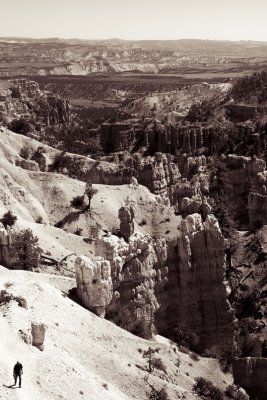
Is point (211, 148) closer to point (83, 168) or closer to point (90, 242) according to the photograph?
point (83, 168)

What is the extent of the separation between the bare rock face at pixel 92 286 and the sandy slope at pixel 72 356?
88 centimetres

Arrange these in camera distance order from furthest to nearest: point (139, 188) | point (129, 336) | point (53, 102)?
point (53, 102)
point (139, 188)
point (129, 336)

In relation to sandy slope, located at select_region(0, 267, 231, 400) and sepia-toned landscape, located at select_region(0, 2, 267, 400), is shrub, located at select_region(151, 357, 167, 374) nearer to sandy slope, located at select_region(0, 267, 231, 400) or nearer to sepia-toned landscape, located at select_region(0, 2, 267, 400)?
sepia-toned landscape, located at select_region(0, 2, 267, 400)

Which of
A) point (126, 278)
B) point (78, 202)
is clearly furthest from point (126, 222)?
point (126, 278)

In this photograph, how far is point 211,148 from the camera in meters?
99.2

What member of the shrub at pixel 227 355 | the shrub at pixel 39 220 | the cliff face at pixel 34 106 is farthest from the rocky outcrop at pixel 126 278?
the cliff face at pixel 34 106

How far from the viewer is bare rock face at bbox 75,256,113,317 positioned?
112 ft

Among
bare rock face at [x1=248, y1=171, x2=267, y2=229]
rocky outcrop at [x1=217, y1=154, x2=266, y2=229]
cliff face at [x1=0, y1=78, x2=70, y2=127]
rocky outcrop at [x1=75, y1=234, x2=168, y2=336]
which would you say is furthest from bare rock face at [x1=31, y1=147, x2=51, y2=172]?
rocky outcrop at [x1=75, y1=234, x2=168, y2=336]

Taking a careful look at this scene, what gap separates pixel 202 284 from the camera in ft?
143

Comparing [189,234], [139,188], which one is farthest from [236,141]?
[189,234]

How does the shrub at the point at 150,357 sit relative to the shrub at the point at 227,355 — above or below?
above

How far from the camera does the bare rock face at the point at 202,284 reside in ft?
139

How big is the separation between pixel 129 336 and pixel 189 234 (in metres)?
11.6

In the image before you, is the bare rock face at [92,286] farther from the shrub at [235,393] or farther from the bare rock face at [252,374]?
the bare rock face at [252,374]
